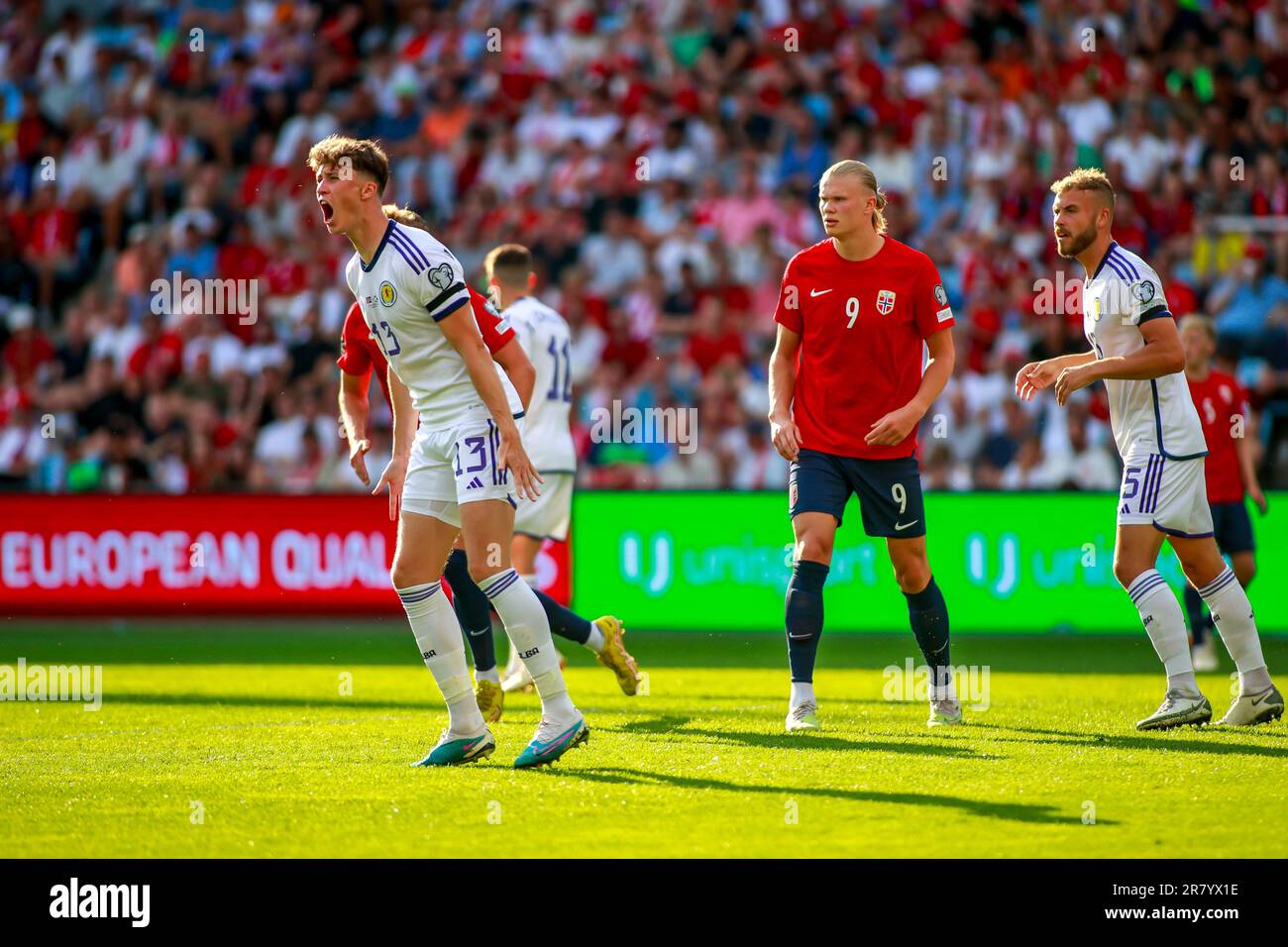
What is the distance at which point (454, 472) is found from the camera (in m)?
6.66

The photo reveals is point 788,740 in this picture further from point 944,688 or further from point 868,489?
point 868,489

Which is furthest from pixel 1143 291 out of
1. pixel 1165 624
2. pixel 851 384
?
pixel 1165 624

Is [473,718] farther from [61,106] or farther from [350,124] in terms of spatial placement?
[61,106]

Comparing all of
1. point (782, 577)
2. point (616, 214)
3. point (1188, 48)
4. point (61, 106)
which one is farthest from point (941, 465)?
point (61, 106)

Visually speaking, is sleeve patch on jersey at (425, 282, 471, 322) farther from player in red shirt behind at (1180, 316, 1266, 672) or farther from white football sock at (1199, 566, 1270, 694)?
player in red shirt behind at (1180, 316, 1266, 672)

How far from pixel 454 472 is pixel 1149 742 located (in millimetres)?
3229

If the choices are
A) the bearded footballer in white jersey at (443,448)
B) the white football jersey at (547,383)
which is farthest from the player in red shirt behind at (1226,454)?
the bearded footballer in white jersey at (443,448)

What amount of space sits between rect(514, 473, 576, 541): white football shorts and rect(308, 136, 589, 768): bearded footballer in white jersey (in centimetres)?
351

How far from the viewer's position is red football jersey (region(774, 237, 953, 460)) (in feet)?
25.8

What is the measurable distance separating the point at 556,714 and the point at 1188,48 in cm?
1519

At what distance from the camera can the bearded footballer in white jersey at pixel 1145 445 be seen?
25.1ft

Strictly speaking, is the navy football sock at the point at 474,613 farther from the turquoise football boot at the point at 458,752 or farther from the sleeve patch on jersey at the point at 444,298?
the sleeve patch on jersey at the point at 444,298

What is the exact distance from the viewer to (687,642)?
45.1ft

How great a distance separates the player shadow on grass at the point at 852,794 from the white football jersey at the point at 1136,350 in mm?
2426
